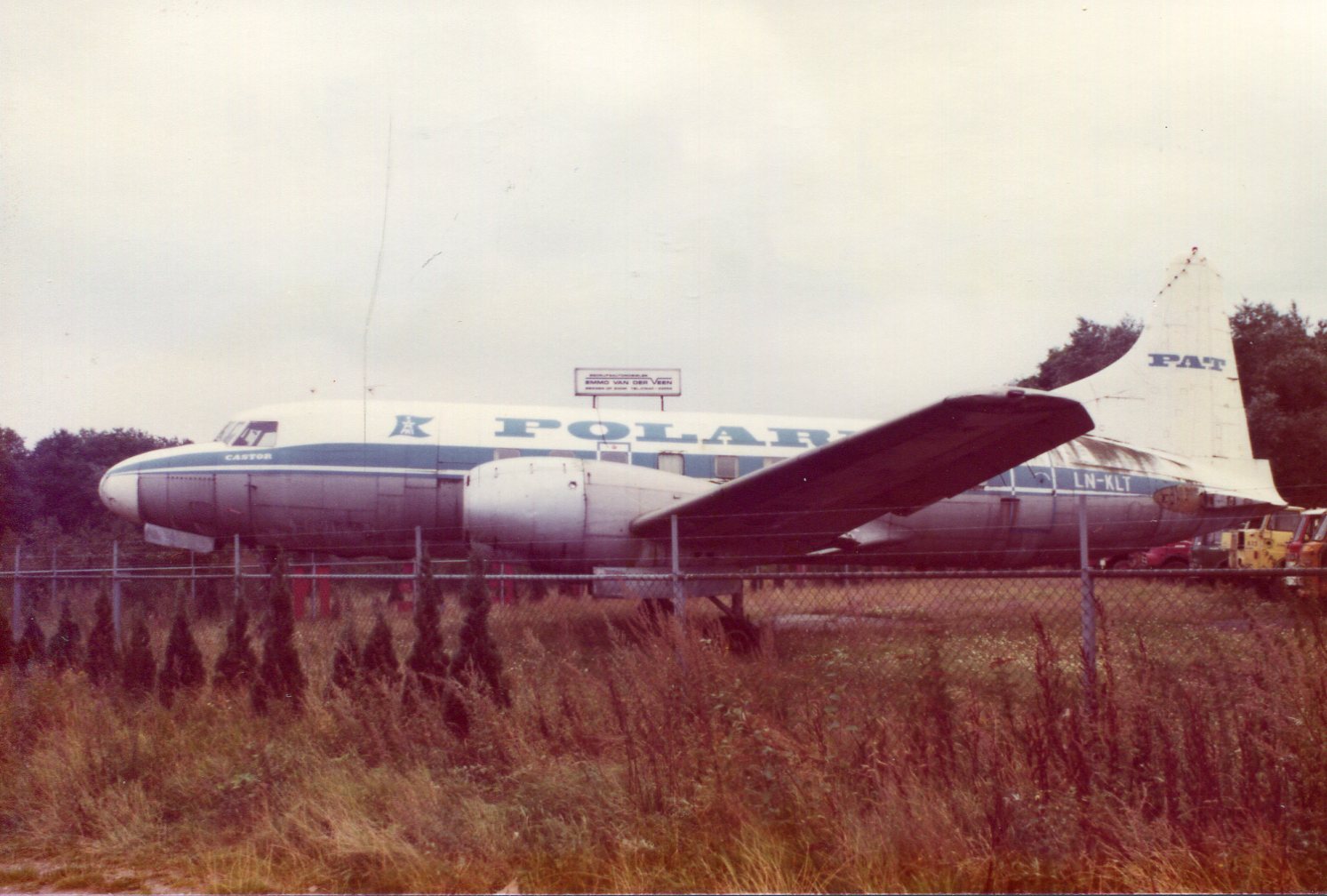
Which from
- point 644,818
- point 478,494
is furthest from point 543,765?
point 478,494

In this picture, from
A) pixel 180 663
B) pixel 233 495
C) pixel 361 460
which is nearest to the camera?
pixel 180 663

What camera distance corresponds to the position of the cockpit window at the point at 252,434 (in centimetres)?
1243

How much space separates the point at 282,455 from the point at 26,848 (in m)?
7.83

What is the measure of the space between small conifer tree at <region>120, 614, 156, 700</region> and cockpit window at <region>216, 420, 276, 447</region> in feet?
14.7

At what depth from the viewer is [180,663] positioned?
804 cm

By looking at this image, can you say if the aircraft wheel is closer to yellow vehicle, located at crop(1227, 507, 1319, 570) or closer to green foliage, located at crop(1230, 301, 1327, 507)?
yellow vehicle, located at crop(1227, 507, 1319, 570)

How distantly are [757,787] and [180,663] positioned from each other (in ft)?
19.5

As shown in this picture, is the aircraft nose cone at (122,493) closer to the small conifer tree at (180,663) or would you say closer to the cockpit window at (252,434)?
the cockpit window at (252,434)

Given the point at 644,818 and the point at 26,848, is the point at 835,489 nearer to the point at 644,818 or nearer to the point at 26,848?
the point at 644,818

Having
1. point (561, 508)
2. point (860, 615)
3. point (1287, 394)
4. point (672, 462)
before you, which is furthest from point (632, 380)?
point (1287, 394)

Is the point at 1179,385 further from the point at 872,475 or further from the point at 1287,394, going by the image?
the point at 1287,394

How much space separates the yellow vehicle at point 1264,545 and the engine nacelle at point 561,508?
15068 millimetres

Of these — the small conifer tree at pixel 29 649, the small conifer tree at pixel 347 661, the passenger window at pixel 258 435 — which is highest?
the passenger window at pixel 258 435

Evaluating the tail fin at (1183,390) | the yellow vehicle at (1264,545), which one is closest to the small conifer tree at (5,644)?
the tail fin at (1183,390)
